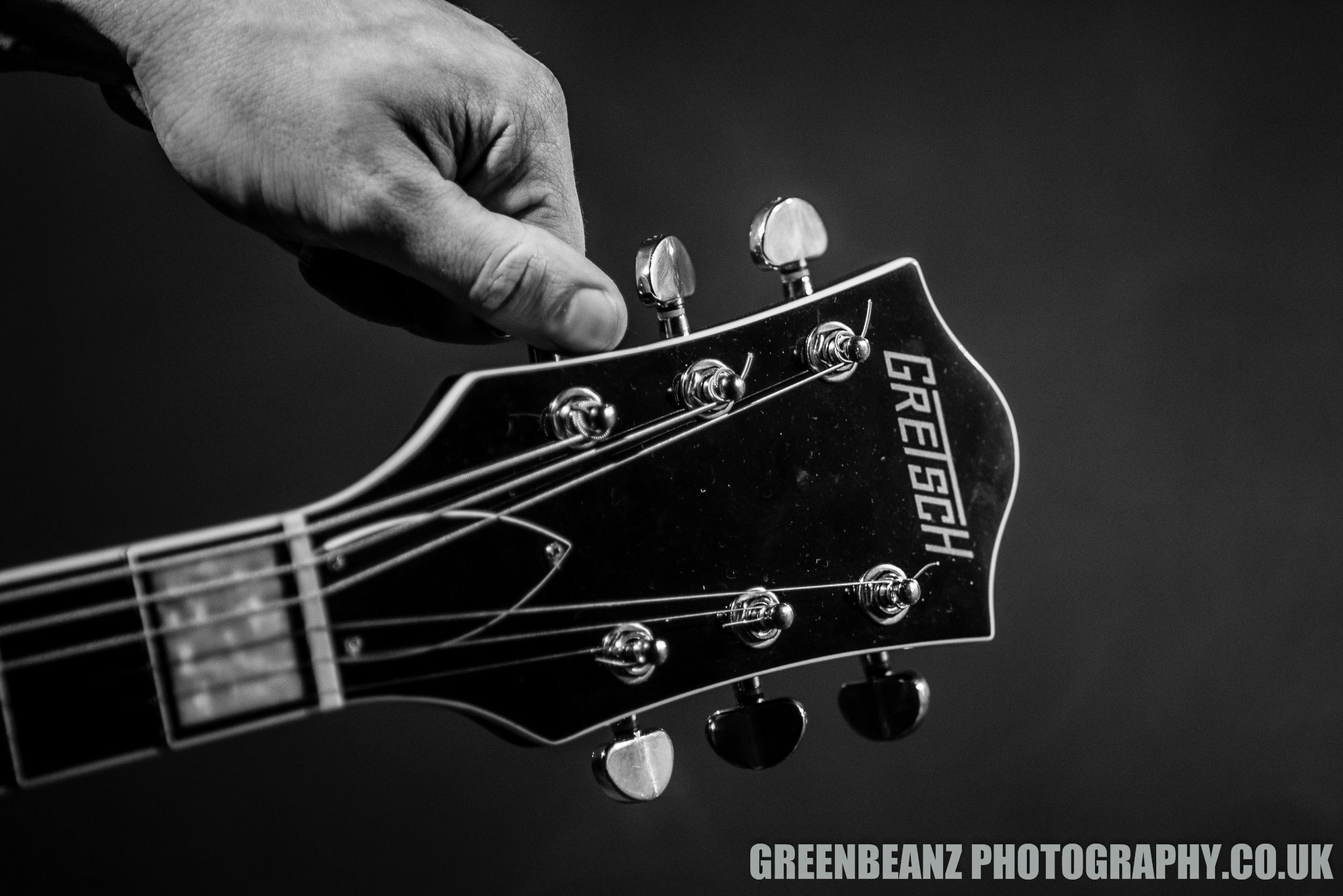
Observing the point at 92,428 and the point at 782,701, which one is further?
the point at 92,428

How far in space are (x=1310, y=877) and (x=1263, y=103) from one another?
0.87m

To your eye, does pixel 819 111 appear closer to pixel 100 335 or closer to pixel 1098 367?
pixel 1098 367

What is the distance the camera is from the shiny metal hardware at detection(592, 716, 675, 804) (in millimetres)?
526

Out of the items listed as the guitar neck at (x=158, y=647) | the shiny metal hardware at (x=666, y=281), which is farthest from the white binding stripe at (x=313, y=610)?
the shiny metal hardware at (x=666, y=281)

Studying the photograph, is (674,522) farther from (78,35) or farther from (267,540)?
(78,35)

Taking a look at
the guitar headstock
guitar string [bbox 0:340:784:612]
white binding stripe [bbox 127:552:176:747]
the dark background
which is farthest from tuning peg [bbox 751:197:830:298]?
the dark background

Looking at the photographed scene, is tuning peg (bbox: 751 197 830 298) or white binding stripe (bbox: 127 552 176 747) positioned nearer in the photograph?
white binding stripe (bbox: 127 552 176 747)

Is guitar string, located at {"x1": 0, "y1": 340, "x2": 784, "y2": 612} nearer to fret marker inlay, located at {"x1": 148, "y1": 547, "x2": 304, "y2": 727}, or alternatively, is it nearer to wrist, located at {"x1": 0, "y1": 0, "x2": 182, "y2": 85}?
fret marker inlay, located at {"x1": 148, "y1": 547, "x2": 304, "y2": 727}

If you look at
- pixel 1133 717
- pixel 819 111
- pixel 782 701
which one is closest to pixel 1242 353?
pixel 1133 717

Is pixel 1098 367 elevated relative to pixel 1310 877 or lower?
elevated

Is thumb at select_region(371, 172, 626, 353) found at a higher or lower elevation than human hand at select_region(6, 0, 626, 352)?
lower

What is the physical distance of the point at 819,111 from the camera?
1.20 meters

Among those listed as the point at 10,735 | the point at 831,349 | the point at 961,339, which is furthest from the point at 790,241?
the point at 961,339

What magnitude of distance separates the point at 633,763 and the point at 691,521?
0.12 m
